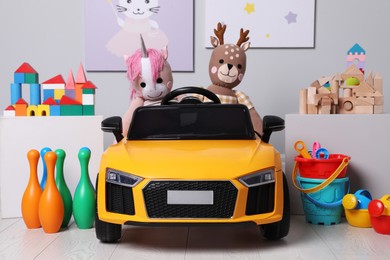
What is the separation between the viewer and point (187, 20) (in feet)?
12.6

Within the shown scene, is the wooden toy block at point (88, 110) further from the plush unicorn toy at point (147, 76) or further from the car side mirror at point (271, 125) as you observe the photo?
the car side mirror at point (271, 125)

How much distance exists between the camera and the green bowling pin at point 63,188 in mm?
2652

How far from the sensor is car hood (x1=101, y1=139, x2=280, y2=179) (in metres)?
2.10

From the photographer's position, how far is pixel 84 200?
8.55 feet

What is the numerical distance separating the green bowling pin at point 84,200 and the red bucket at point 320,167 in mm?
1075

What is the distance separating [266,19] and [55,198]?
2057 mm

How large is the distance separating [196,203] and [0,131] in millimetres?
1347

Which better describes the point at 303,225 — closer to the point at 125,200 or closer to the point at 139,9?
the point at 125,200

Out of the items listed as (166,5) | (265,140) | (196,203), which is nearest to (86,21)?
(166,5)

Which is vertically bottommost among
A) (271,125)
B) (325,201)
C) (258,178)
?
(325,201)

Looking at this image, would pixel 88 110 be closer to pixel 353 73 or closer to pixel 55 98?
pixel 55 98

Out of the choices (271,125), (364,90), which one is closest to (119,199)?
(271,125)

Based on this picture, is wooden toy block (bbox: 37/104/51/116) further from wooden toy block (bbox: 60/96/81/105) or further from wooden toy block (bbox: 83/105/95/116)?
wooden toy block (bbox: 83/105/95/116)

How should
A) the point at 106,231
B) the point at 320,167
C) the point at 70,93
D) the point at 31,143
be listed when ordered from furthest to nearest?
1. the point at 70,93
2. the point at 31,143
3. the point at 320,167
4. the point at 106,231
